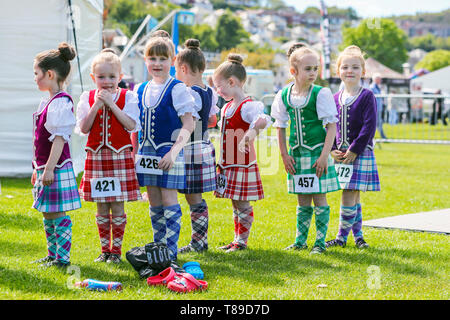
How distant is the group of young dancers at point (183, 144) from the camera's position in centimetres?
429

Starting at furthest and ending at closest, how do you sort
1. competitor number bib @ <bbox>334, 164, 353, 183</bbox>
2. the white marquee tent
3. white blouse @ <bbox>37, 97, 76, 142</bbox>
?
the white marquee tent
competitor number bib @ <bbox>334, 164, 353, 183</bbox>
white blouse @ <bbox>37, 97, 76, 142</bbox>

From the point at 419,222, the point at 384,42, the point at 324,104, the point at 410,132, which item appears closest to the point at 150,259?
the point at 324,104

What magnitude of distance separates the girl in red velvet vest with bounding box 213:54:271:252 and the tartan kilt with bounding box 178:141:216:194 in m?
0.18

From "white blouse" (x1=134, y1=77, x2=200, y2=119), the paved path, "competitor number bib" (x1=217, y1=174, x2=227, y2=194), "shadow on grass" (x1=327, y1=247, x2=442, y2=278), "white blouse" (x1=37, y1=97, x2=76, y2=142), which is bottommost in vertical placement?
the paved path

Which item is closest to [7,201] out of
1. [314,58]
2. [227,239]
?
[227,239]

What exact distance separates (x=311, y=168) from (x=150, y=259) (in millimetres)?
1514

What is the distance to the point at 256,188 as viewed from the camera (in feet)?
16.4

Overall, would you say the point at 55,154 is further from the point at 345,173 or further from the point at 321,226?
the point at 345,173

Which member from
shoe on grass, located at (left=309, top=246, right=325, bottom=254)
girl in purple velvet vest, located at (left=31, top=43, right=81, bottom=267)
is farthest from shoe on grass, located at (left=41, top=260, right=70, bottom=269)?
shoe on grass, located at (left=309, top=246, right=325, bottom=254)

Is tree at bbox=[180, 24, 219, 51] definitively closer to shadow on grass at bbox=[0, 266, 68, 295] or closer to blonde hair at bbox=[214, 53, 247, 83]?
blonde hair at bbox=[214, 53, 247, 83]

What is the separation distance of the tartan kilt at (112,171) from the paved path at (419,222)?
2646mm

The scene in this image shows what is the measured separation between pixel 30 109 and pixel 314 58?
5.09 metres

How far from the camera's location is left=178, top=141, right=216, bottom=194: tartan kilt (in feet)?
15.8

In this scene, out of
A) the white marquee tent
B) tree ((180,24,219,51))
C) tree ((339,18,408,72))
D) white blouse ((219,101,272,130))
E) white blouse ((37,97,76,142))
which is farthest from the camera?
tree ((180,24,219,51))
